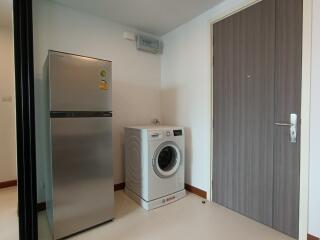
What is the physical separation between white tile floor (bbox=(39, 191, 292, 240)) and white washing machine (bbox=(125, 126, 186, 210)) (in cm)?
16

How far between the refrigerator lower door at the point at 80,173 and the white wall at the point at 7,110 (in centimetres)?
31

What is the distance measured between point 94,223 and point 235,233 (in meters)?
Result: 1.36

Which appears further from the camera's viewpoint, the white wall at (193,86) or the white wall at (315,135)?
the white wall at (193,86)

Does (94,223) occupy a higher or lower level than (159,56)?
lower

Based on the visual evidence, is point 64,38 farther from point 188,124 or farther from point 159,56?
point 188,124

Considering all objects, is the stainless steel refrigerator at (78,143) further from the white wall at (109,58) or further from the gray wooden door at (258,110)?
the gray wooden door at (258,110)

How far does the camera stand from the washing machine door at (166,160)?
7.85 feet

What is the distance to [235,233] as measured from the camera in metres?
1.87

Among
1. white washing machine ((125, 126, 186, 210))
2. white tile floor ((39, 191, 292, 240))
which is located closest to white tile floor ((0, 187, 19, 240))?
white tile floor ((39, 191, 292, 240))

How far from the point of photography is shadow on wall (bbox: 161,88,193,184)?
288cm

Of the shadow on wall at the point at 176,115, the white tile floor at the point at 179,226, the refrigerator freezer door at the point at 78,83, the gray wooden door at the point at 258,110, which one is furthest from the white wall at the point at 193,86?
the refrigerator freezer door at the point at 78,83

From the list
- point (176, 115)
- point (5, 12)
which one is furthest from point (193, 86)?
point (5, 12)

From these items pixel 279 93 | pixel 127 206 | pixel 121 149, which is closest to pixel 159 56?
pixel 121 149

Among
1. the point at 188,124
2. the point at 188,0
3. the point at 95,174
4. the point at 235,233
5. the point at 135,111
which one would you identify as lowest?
the point at 235,233
